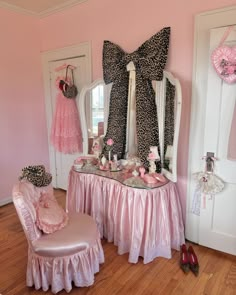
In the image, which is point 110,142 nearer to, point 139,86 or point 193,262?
point 139,86

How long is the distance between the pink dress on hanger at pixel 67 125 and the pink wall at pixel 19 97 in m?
0.50

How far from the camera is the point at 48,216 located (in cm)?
173

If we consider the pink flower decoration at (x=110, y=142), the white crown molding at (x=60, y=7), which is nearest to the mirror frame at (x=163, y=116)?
the pink flower decoration at (x=110, y=142)

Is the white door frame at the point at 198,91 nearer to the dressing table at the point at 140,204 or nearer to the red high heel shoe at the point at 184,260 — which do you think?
the dressing table at the point at 140,204

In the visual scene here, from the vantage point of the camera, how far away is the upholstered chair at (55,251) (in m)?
1.63

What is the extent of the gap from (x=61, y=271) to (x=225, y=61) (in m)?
2.03

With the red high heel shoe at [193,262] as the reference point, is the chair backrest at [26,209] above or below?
above

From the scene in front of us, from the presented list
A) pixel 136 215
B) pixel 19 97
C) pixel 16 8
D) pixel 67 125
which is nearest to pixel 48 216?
pixel 136 215

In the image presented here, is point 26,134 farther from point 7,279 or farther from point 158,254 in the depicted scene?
point 158,254

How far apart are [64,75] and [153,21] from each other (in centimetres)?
146

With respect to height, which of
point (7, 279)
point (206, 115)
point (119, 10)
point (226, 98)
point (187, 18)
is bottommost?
point (7, 279)

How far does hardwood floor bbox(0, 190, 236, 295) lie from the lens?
5.72 ft

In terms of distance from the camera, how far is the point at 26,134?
11.3ft

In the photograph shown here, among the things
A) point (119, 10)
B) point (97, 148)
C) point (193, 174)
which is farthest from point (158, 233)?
point (119, 10)
